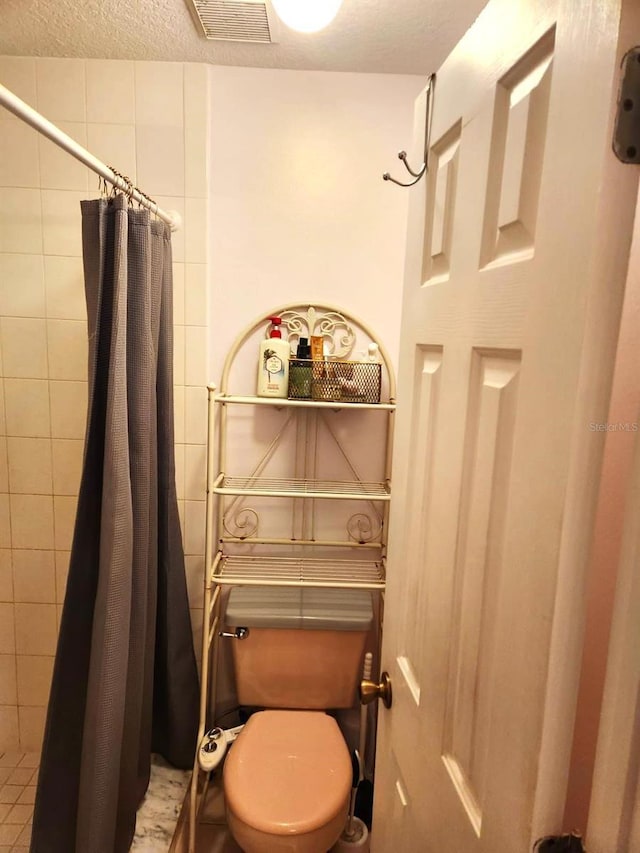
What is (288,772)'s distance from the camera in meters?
1.47

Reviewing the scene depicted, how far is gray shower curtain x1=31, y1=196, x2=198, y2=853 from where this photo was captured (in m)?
1.19

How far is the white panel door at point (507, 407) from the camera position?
17.4 inches

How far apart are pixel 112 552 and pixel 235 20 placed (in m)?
1.41

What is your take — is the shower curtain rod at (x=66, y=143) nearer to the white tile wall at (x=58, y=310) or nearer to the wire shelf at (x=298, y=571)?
the white tile wall at (x=58, y=310)

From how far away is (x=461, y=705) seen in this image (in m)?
0.69

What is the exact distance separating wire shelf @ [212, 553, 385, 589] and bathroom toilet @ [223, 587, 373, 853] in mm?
89

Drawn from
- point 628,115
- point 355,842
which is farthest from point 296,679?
point 628,115

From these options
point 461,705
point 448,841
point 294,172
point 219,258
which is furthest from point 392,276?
point 448,841

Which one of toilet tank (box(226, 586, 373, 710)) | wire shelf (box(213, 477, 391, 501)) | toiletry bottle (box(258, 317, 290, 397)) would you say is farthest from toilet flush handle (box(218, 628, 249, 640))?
toiletry bottle (box(258, 317, 290, 397))

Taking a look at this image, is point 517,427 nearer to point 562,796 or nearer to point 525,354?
point 525,354

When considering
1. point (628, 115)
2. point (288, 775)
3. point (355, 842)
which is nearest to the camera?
point (628, 115)

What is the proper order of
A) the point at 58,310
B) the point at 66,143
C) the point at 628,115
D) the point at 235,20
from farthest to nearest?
the point at 58,310 < the point at 235,20 < the point at 66,143 < the point at 628,115

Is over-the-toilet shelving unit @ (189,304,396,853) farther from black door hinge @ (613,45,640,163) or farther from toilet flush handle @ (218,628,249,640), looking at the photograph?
black door hinge @ (613,45,640,163)

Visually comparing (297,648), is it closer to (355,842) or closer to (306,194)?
(355,842)
